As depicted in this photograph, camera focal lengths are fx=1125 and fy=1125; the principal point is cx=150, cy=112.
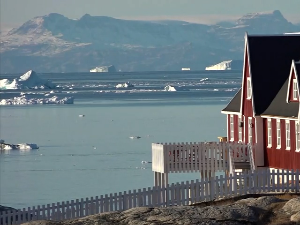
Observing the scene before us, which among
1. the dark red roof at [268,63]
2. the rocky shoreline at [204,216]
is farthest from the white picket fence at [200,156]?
the rocky shoreline at [204,216]

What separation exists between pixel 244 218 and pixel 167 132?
250ft

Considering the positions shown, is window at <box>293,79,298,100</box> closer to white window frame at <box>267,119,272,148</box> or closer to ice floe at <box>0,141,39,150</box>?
white window frame at <box>267,119,272,148</box>

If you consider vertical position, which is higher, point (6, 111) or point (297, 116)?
point (6, 111)

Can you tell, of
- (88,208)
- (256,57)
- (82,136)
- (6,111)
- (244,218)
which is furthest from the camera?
(6,111)

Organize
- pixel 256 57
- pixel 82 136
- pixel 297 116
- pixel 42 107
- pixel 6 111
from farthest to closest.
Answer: pixel 42 107
pixel 6 111
pixel 82 136
pixel 256 57
pixel 297 116

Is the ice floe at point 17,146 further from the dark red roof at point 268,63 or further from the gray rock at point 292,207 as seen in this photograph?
the gray rock at point 292,207

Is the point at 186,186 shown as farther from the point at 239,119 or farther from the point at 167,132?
the point at 167,132

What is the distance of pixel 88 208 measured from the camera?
30.5m

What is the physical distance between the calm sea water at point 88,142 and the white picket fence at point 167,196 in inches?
802

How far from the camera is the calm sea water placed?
58.7 metres

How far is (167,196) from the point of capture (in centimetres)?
3177

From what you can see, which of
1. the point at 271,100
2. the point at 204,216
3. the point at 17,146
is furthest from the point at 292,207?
the point at 17,146

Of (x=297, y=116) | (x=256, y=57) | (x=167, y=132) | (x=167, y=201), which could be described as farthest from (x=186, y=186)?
(x=167, y=132)

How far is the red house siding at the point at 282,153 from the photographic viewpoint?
3728cm
